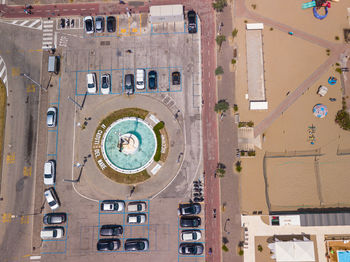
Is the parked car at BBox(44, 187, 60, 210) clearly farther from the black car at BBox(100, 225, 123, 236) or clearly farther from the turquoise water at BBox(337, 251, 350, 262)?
the turquoise water at BBox(337, 251, 350, 262)

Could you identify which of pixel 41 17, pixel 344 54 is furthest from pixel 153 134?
pixel 344 54

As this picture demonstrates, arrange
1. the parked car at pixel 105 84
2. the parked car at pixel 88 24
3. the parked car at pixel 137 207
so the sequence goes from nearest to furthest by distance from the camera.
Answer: the parked car at pixel 137 207 < the parked car at pixel 105 84 < the parked car at pixel 88 24

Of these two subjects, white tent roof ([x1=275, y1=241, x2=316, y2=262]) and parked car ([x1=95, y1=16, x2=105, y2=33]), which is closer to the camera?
white tent roof ([x1=275, y1=241, x2=316, y2=262])

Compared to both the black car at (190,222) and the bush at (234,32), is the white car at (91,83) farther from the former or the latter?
the black car at (190,222)

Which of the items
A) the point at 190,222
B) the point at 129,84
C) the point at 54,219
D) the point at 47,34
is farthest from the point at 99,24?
the point at 190,222

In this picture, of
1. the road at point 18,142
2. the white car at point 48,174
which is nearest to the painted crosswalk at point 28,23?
the road at point 18,142

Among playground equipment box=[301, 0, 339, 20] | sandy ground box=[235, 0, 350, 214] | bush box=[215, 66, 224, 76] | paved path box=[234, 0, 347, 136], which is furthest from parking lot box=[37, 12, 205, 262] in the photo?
playground equipment box=[301, 0, 339, 20]

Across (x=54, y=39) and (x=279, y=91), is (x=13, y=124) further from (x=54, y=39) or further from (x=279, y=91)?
(x=279, y=91)
